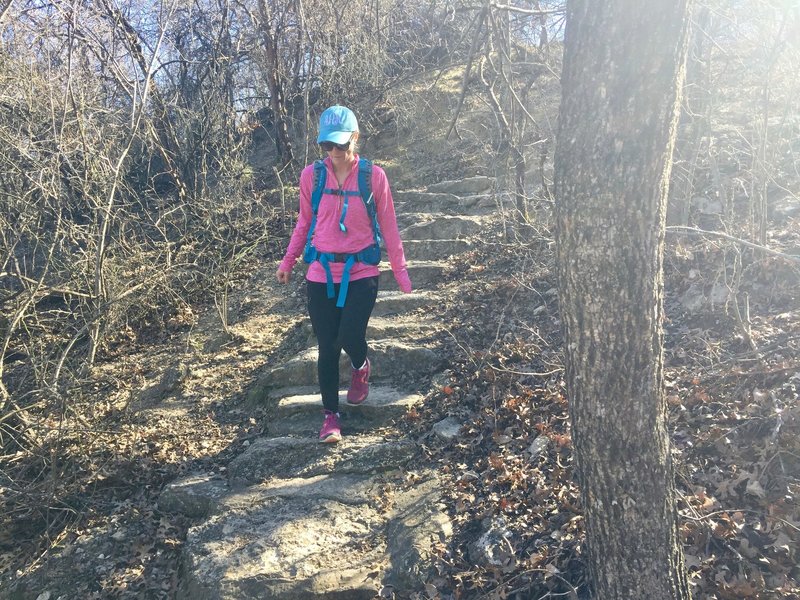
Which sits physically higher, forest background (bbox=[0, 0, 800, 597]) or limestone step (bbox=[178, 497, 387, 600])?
forest background (bbox=[0, 0, 800, 597])

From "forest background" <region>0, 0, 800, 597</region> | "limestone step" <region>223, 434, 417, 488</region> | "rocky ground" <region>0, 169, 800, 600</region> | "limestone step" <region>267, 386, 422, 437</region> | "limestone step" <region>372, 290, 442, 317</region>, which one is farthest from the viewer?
"limestone step" <region>372, 290, 442, 317</region>

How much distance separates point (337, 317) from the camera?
13.9 ft

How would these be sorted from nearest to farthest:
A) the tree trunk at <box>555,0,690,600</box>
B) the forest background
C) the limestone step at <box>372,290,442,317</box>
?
1. the tree trunk at <box>555,0,690,600</box>
2. the forest background
3. the limestone step at <box>372,290,442,317</box>

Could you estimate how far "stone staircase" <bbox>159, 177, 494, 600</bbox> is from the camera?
3.52 meters

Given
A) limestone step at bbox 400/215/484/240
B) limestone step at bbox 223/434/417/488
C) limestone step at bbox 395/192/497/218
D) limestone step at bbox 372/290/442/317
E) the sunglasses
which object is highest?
the sunglasses

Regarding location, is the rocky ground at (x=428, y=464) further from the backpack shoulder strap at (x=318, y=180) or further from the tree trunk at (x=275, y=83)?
the tree trunk at (x=275, y=83)

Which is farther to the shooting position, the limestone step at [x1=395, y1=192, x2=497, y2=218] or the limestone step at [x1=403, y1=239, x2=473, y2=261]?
the limestone step at [x1=395, y1=192, x2=497, y2=218]

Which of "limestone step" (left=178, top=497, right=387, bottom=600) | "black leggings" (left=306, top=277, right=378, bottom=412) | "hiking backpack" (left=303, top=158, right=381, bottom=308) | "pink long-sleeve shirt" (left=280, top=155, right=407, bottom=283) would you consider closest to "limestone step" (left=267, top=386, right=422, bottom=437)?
"black leggings" (left=306, top=277, right=378, bottom=412)

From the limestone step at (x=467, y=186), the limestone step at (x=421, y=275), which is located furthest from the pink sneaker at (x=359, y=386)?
the limestone step at (x=467, y=186)

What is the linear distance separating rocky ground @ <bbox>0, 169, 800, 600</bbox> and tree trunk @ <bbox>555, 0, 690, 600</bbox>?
2.41 feet

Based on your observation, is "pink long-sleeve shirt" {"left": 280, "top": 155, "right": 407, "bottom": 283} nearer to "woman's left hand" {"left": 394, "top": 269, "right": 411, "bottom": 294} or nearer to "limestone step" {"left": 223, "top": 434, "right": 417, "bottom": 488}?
"woman's left hand" {"left": 394, "top": 269, "right": 411, "bottom": 294}

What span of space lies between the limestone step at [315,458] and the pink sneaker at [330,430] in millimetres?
81

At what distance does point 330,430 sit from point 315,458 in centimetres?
23

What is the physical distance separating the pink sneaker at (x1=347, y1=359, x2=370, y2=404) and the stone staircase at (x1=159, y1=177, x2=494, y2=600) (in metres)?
0.09
